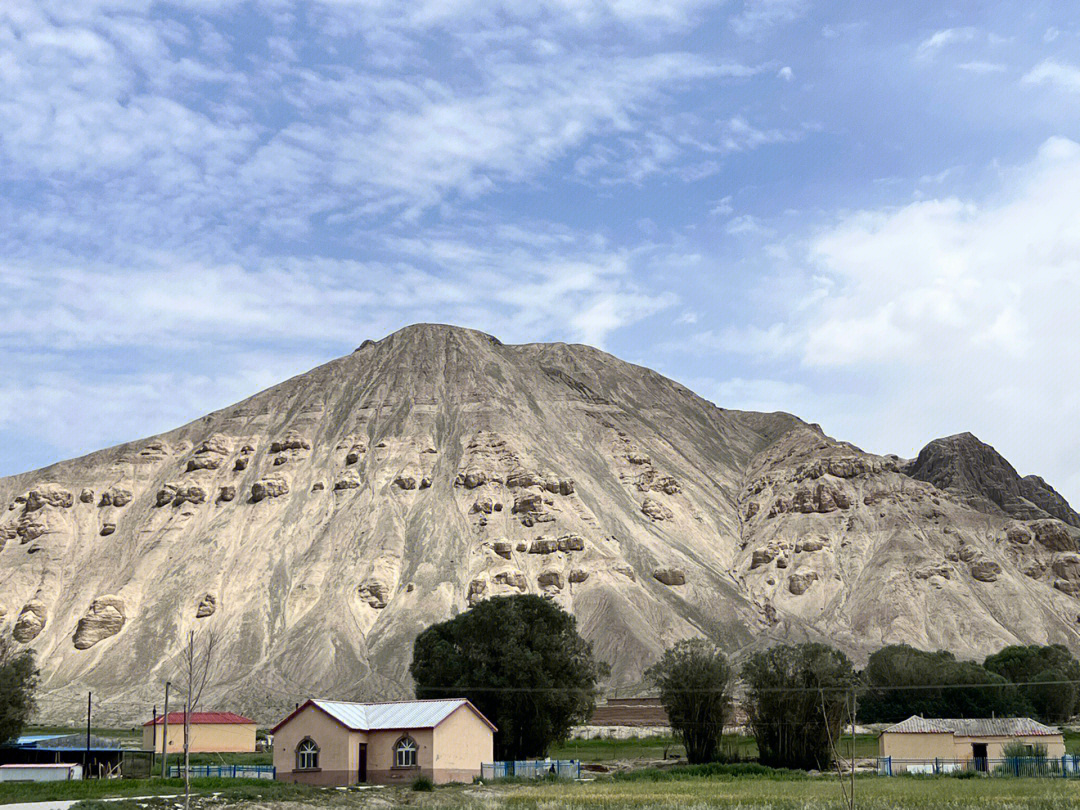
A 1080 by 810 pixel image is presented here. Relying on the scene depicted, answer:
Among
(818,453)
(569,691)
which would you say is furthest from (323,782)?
(818,453)

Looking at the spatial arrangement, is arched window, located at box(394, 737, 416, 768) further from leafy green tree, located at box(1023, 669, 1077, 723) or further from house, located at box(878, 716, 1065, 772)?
leafy green tree, located at box(1023, 669, 1077, 723)

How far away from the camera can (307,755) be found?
59000 millimetres

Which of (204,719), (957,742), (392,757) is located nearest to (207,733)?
(204,719)

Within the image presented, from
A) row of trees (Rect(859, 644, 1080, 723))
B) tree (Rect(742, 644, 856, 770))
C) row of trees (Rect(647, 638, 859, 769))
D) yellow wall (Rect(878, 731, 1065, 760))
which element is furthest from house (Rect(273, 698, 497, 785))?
row of trees (Rect(859, 644, 1080, 723))

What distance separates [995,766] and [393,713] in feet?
93.8

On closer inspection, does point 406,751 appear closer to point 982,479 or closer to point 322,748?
point 322,748

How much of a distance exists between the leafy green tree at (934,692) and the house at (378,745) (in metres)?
36.7

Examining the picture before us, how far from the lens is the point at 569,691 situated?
228ft

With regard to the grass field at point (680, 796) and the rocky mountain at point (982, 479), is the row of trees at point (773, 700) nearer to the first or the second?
the grass field at point (680, 796)

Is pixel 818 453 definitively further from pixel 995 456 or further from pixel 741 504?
pixel 995 456

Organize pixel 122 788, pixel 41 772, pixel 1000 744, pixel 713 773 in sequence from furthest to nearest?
pixel 1000 744 < pixel 713 773 < pixel 41 772 < pixel 122 788

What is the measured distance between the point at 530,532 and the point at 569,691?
234 ft

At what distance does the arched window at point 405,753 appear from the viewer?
58.1m

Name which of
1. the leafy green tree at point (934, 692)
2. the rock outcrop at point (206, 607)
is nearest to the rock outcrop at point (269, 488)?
the rock outcrop at point (206, 607)
